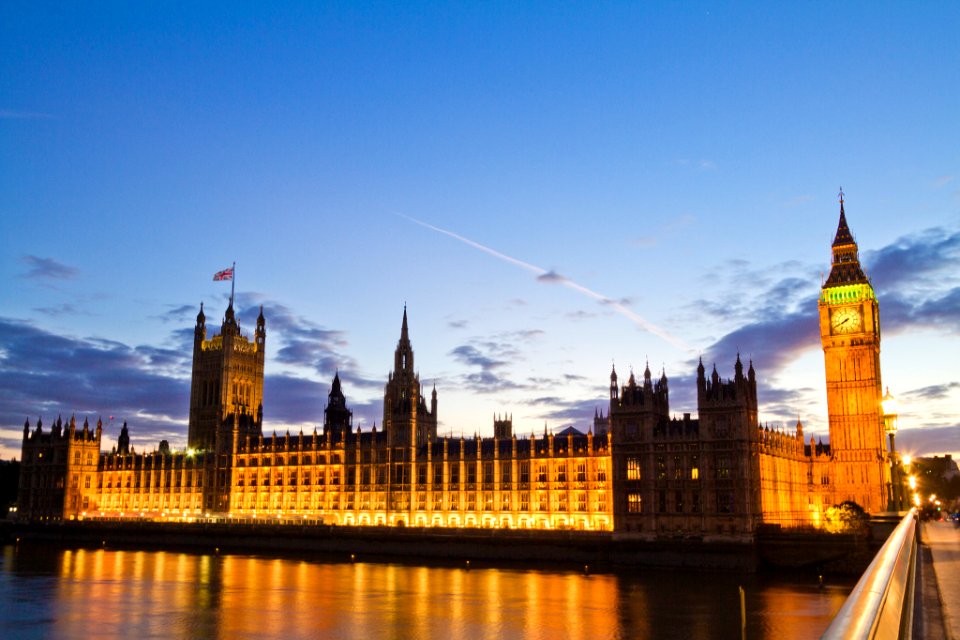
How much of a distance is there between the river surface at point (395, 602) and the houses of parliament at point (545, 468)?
579 inches

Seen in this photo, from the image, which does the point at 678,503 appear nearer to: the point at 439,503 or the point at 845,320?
the point at 439,503

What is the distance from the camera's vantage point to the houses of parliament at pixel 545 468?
108688 mm

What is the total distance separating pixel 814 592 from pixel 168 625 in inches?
2228

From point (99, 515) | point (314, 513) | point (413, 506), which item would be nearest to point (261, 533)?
point (314, 513)

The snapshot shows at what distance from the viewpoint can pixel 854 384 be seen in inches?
5276

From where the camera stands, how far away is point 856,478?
427ft

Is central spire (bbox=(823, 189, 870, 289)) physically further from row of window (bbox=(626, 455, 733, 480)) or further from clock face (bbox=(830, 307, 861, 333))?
row of window (bbox=(626, 455, 733, 480))

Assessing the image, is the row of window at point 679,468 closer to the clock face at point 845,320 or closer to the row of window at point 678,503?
the row of window at point 678,503

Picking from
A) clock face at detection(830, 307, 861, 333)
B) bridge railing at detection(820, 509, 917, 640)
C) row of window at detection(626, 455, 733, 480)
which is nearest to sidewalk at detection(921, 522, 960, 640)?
bridge railing at detection(820, 509, 917, 640)

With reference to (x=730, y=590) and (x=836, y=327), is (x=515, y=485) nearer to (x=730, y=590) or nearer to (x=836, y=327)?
(x=730, y=590)

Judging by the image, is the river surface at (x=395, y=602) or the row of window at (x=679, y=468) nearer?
the river surface at (x=395, y=602)

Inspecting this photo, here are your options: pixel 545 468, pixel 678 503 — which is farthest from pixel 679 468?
pixel 545 468

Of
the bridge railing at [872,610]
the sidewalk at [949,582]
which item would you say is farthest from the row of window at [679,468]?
the bridge railing at [872,610]

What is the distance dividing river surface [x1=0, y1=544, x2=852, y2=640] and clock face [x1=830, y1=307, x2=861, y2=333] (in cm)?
5582
